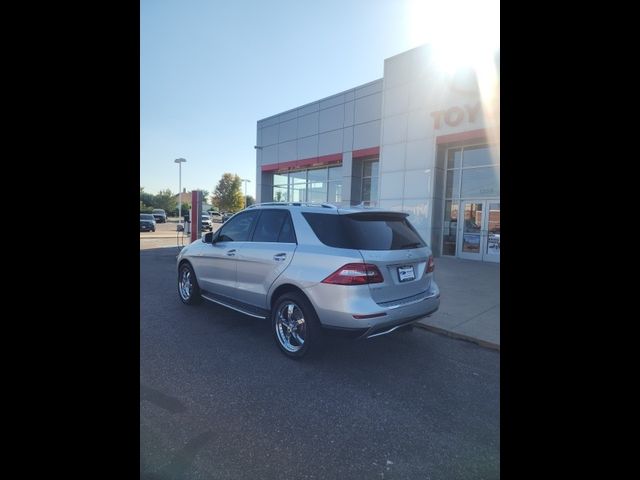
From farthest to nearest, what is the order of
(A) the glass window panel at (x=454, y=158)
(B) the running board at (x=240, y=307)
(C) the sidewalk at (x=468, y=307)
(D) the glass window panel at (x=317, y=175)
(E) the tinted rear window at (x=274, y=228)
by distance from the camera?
(D) the glass window panel at (x=317, y=175), (A) the glass window panel at (x=454, y=158), (C) the sidewalk at (x=468, y=307), (B) the running board at (x=240, y=307), (E) the tinted rear window at (x=274, y=228)

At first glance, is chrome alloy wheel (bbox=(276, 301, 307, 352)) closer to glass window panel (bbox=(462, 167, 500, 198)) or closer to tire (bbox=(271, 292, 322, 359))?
tire (bbox=(271, 292, 322, 359))

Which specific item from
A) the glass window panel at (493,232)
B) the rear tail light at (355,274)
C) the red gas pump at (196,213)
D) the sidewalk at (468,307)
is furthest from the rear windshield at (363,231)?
the red gas pump at (196,213)

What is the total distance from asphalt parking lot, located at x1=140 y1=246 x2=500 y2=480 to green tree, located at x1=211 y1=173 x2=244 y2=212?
60.5 metres

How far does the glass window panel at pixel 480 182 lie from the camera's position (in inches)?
520

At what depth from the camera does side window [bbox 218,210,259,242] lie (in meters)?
5.29

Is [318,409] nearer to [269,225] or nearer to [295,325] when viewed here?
[295,325]

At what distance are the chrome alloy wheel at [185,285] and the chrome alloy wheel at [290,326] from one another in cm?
264

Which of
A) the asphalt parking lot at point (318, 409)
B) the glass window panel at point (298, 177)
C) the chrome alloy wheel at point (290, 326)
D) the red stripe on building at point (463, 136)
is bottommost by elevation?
the asphalt parking lot at point (318, 409)

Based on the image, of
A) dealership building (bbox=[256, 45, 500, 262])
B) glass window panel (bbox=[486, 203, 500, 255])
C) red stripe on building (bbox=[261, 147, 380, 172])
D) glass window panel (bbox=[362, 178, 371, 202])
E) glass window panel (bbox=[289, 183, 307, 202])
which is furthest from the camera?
glass window panel (bbox=[289, 183, 307, 202])

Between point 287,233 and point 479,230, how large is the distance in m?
10.9

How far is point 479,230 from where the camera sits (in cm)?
1337

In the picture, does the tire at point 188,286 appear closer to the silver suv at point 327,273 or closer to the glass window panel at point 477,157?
the silver suv at point 327,273

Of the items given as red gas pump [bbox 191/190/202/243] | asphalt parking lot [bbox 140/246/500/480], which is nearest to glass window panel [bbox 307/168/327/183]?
red gas pump [bbox 191/190/202/243]
